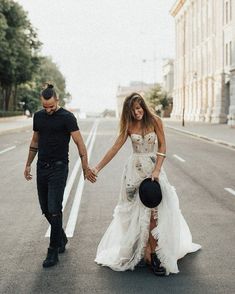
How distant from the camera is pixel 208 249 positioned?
670cm

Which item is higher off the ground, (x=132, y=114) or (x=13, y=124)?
(x=132, y=114)

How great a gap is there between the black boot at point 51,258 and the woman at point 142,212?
0.47 metres

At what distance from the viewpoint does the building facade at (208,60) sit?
57406mm

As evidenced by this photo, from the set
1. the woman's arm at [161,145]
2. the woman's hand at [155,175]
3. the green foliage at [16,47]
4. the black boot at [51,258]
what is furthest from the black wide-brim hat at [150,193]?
the green foliage at [16,47]

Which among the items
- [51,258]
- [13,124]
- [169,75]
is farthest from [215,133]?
[169,75]

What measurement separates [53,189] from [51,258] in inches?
29.2

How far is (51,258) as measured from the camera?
6.01m

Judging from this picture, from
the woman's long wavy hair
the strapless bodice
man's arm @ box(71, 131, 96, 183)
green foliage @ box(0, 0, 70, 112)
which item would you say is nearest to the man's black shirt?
man's arm @ box(71, 131, 96, 183)

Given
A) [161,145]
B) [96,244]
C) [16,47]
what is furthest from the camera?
[16,47]

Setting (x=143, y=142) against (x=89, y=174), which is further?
(x=89, y=174)

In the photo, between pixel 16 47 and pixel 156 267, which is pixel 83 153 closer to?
pixel 156 267

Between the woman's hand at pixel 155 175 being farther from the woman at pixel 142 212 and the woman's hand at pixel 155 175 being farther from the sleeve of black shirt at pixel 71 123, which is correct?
the sleeve of black shirt at pixel 71 123

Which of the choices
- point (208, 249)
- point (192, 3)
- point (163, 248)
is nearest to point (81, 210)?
point (208, 249)

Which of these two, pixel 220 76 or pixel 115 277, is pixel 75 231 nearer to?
pixel 115 277
